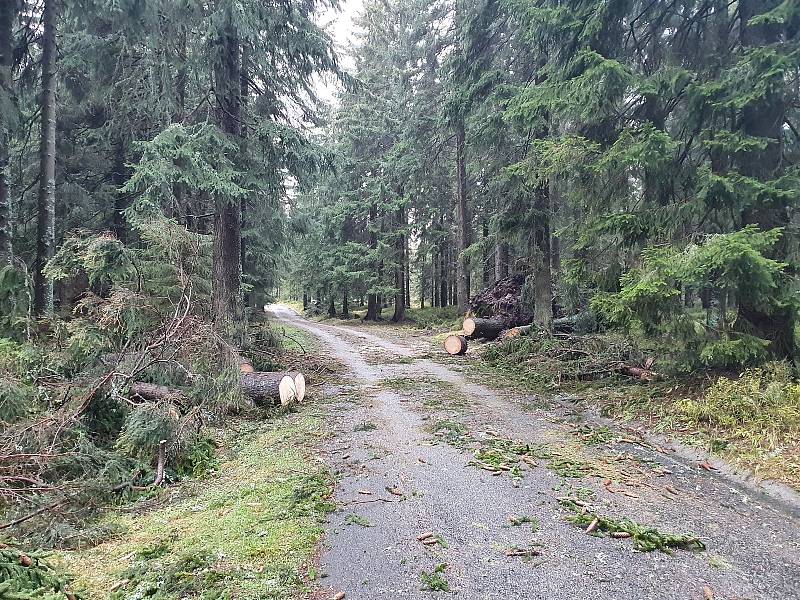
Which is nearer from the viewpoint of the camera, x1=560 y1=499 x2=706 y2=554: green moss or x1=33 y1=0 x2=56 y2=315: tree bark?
x1=560 y1=499 x2=706 y2=554: green moss

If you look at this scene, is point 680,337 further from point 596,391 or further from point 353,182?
point 353,182

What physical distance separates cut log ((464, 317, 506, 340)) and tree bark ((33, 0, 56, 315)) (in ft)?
36.7

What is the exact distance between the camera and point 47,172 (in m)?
9.58

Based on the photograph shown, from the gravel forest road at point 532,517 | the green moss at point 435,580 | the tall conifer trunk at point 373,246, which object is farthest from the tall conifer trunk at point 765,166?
Result: the tall conifer trunk at point 373,246

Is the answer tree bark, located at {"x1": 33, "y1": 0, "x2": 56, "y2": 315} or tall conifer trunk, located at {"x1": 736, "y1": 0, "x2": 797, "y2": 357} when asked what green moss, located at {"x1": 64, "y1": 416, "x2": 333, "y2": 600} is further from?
tree bark, located at {"x1": 33, "y1": 0, "x2": 56, "y2": 315}

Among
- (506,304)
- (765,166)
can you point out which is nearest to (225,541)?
(765,166)

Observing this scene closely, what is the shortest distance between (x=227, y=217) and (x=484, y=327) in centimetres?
876

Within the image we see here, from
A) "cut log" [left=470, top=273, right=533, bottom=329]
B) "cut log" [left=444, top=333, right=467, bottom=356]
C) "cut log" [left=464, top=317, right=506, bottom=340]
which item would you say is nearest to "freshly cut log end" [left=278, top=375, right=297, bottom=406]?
"cut log" [left=444, top=333, right=467, bottom=356]

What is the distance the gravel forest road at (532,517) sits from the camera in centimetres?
308

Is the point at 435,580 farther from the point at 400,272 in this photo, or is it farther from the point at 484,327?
the point at 400,272

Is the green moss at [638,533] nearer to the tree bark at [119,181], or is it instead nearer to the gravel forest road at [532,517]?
the gravel forest road at [532,517]

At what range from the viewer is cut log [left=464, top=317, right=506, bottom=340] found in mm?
15312

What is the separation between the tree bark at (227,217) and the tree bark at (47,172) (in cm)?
317

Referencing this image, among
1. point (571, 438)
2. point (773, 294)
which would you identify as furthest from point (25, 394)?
point (773, 294)
